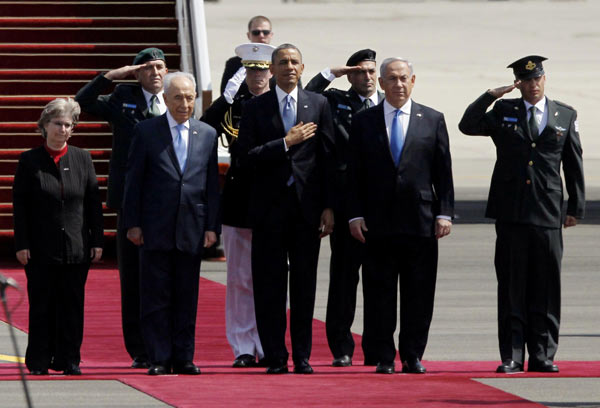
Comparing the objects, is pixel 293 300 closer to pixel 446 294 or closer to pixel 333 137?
pixel 333 137

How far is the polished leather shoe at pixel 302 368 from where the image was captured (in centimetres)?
942

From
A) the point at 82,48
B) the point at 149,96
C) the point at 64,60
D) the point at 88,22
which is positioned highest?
the point at 88,22

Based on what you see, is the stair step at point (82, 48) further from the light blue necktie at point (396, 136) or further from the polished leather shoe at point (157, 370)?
the polished leather shoe at point (157, 370)

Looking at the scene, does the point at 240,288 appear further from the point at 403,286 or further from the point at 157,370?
the point at 403,286

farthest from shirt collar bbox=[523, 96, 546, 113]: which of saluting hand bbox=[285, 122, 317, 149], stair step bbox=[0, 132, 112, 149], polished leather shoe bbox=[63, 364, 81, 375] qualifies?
stair step bbox=[0, 132, 112, 149]

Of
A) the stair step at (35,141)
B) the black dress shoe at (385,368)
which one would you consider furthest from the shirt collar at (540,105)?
the stair step at (35,141)

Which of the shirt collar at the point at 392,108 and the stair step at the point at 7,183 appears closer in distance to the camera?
the shirt collar at the point at 392,108

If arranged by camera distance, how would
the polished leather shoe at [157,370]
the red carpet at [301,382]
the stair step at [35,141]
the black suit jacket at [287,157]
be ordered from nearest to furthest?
the red carpet at [301,382]
the polished leather shoe at [157,370]
the black suit jacket at [287,157]
the stair step at [35,141]

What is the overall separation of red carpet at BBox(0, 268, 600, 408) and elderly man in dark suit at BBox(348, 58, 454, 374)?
0.34 metres

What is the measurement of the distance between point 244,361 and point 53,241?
4.45 ft

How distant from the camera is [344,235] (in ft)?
32.8

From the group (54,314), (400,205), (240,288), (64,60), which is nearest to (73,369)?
(54,314)

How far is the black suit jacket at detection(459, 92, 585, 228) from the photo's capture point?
31.3 feet

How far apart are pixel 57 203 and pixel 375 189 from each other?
1.80 m
